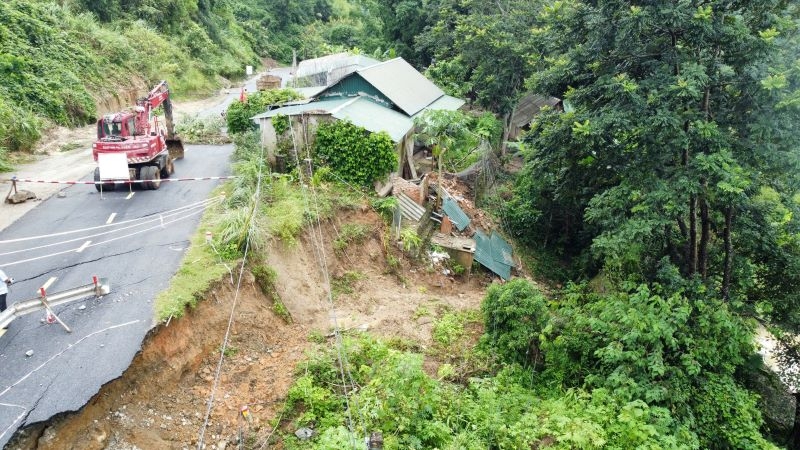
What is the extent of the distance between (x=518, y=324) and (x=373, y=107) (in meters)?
13.2

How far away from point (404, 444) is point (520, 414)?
2731 millimetres

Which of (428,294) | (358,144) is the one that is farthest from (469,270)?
(358,144)

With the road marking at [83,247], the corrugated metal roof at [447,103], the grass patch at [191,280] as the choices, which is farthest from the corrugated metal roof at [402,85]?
the road marking at [83,247]

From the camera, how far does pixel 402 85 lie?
88.7 feet

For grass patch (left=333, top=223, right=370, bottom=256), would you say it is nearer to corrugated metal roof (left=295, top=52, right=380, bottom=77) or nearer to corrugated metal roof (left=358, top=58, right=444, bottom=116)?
corrugated metal roof (left=358, top=58, right=444, bottom=116)

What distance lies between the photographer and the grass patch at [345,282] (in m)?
15.3

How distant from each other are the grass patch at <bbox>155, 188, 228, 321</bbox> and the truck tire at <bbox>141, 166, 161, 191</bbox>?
4266mm

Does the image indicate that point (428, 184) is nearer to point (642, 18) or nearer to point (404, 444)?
point (642, 18)

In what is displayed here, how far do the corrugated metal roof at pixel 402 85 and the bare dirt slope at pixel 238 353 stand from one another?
9.30 metres

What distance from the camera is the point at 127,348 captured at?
9.46 meters

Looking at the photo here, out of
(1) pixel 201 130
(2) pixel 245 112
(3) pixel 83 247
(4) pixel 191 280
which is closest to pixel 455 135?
(2) pixel 245 112

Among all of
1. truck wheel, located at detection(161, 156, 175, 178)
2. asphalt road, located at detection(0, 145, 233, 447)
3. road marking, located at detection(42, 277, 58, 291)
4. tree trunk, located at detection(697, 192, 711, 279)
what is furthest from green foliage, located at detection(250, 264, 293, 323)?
tree trunk, located at detection(697, 192, 711, 279)

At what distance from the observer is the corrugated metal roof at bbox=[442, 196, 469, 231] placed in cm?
2066

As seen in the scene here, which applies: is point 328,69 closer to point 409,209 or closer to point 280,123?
point 280,123
